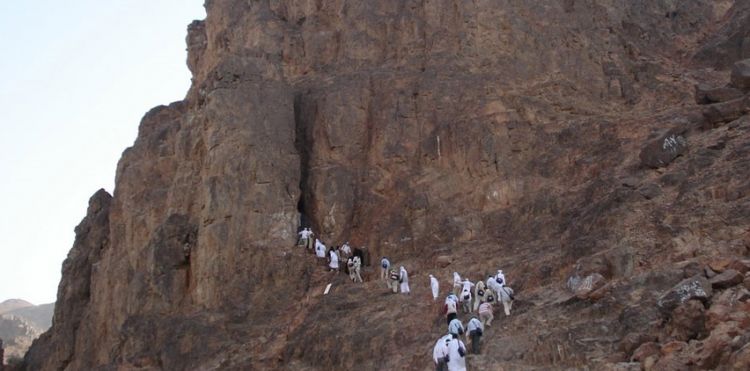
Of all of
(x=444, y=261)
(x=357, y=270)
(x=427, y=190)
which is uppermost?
(x=427, y=190)

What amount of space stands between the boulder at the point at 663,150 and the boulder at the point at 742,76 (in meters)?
3.35

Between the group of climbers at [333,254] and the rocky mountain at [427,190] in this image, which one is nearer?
the rocky mountain at [427,190]

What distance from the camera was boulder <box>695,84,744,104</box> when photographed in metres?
31.3

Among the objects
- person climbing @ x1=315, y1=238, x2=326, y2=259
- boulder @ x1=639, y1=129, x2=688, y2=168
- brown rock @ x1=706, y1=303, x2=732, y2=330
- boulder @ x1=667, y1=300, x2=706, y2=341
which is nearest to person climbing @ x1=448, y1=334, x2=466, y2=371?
boulder @ x1=667, y1=300, x2=706, y2=341

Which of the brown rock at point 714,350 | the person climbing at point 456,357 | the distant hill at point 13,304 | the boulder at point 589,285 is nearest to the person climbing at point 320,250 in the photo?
the boulder at point 589,285

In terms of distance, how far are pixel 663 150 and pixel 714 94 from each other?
14.6 ft

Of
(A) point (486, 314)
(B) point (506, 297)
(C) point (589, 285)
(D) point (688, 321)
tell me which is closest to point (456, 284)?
(B) point (506, 297)

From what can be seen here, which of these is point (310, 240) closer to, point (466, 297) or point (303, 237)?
point (303, 237)

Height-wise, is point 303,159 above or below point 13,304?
below

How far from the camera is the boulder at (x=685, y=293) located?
20.0 meters

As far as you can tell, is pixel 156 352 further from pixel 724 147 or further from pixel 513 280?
pixel 724 147

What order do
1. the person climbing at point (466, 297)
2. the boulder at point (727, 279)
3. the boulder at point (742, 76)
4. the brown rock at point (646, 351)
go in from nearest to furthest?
the brown rock at point (646, 351) → the boulder at point (727, 279) → the person climbing at point (466, 297) → the boulder at point (742, 76)

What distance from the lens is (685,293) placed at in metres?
20.2

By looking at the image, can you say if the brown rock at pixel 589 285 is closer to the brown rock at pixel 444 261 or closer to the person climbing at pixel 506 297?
the person climbing at pixel 506 297
